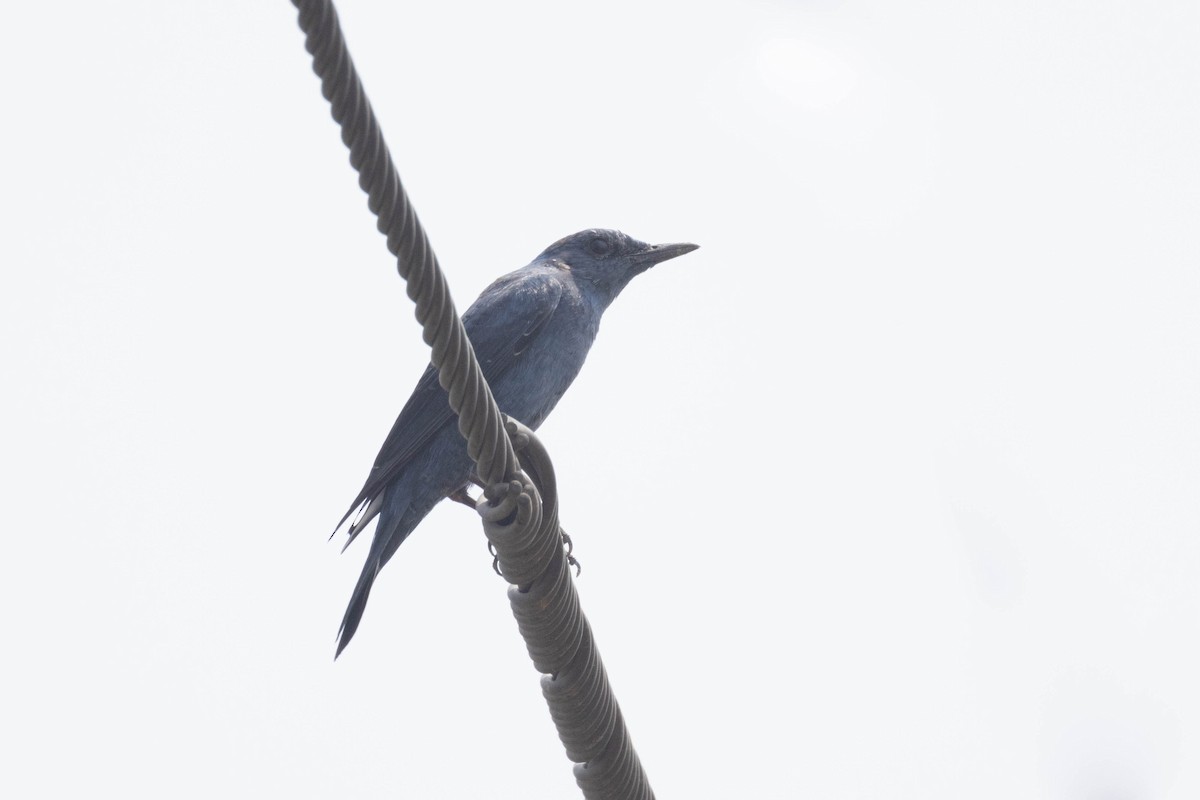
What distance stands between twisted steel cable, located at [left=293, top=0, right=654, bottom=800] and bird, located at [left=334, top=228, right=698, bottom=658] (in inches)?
82.7

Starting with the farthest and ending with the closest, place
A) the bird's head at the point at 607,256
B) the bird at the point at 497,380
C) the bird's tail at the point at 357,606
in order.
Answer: the bird's head at the point at 607,256 < the bird at the point at 497,380 < the bird's tail at the point at 357,606

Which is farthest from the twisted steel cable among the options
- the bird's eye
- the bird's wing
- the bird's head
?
the bird's eye

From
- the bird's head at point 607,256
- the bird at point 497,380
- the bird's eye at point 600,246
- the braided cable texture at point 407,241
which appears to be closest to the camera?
the braided cable texture at point 407,241

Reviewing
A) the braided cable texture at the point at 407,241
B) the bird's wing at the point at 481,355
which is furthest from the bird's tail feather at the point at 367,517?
the braided cable texture at the point at 407,241

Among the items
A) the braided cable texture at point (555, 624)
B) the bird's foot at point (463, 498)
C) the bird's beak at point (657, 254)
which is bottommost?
the braided cable texture at point (555, 624)

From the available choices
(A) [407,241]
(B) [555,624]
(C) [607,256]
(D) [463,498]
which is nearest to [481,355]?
(D) [463,498]

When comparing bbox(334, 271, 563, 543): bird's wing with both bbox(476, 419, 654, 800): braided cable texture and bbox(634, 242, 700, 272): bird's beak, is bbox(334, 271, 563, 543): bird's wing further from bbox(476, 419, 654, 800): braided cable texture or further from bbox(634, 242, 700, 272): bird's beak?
bbox(476, 419, 654, 800): braided cable texture

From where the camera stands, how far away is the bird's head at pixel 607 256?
318 inches

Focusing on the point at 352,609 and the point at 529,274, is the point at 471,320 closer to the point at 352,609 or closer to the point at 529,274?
the point at 529,274

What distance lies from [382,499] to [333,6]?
424cm

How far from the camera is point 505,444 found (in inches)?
151

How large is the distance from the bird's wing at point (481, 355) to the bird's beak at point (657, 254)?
799mm

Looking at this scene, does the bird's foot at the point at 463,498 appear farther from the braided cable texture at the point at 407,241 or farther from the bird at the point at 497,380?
the braided cable texture at the point at 407,241

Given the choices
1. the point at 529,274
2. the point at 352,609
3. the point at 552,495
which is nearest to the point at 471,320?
the point at 529,274
